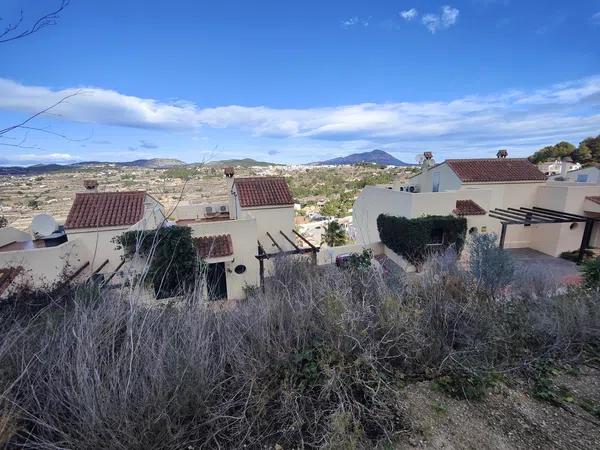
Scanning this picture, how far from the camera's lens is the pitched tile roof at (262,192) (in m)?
15.5

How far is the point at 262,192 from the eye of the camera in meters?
16.1

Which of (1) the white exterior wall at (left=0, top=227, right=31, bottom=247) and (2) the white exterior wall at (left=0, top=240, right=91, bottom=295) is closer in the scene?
(2) the white exterior wall at (left=0, top=240, right=91, bottom=295)

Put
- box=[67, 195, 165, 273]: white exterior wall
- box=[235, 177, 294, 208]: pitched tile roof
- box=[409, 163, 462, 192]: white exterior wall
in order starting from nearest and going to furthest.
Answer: box=[67, 195, 165, 273]: white exterior wall < box=[235, 177, 294, 208]: pitched tile roof < box=[409, 163, 462, 192]: white exterior wall

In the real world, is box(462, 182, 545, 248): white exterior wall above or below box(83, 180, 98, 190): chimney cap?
below

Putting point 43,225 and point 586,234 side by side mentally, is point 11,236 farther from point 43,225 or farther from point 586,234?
point 586,234

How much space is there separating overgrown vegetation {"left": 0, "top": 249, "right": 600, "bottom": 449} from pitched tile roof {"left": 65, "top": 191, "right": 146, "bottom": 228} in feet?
29.1

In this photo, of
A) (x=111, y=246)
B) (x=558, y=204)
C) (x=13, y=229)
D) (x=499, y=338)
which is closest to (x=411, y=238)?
(x=558, y=204)

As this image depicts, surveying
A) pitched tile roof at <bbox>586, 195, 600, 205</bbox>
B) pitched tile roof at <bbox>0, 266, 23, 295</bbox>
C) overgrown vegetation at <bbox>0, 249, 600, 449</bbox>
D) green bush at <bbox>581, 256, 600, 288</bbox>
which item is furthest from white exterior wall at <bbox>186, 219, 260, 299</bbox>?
pitched tile roof at <bbox>586, 195, 600, 205</bbox>

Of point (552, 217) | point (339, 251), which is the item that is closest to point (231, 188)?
point (339, 251)

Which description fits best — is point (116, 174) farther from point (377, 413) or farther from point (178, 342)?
point (377, 413)

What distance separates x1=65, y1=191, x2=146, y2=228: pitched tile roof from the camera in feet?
40.1

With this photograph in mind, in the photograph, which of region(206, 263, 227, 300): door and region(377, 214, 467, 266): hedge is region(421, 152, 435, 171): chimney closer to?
region(377, 214, 467, 266): hedge

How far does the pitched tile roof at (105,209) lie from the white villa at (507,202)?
1633 centimetres

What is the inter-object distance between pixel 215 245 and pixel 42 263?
6470 mm
